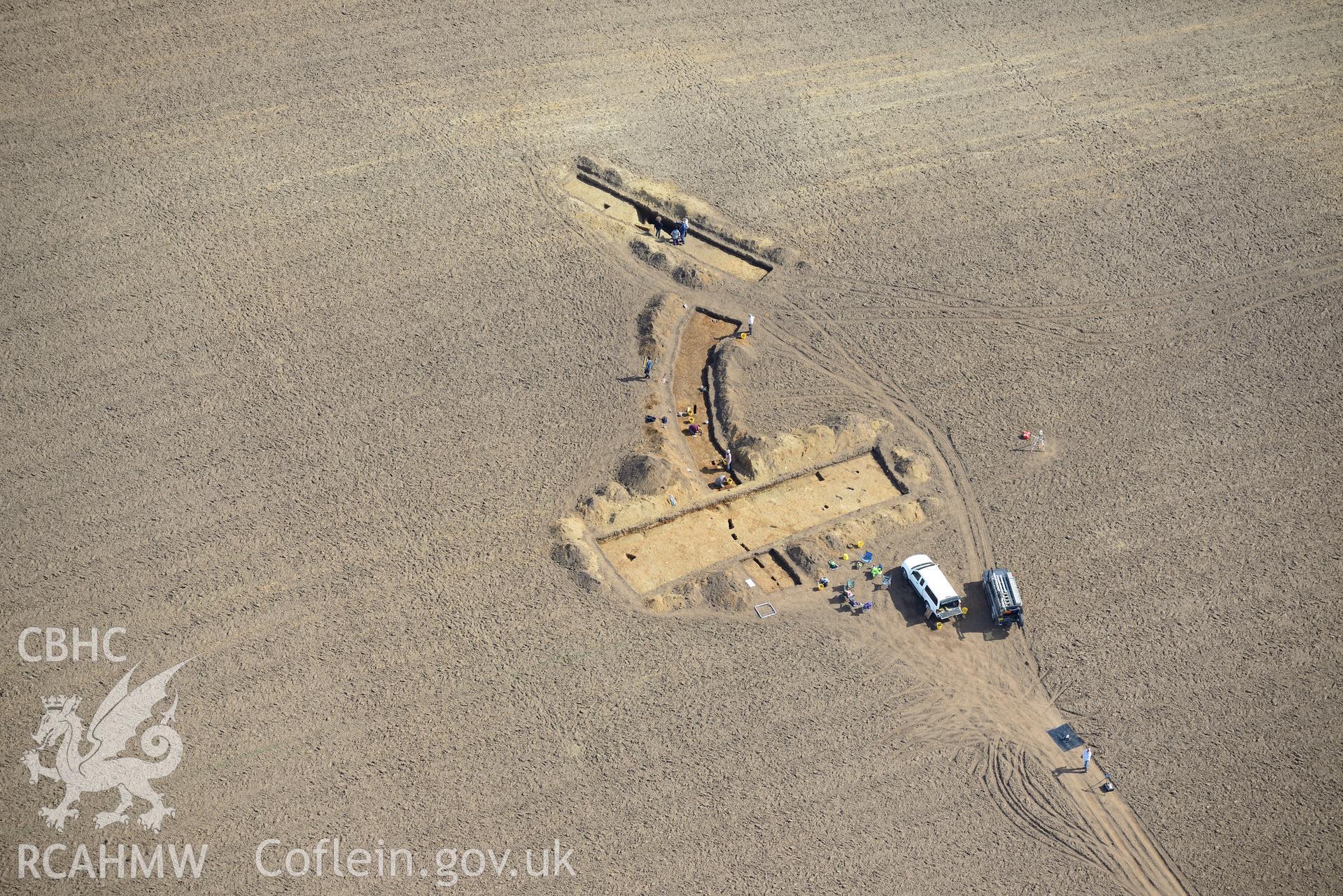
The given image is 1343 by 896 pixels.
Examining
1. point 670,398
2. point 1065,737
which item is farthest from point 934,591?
point 670,398

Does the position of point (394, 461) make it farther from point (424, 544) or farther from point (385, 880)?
point (385, 880)

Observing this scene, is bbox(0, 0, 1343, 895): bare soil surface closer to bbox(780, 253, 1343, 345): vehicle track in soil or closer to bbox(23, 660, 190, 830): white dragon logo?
bbox(780, 253, 1343, 345): vehicle track in soil

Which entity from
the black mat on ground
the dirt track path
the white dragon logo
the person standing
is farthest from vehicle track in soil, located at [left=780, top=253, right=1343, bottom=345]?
the white dragon logo

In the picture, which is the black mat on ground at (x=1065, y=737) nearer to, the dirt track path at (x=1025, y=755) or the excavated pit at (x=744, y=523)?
the dirt track path at (x=1025, y=755)

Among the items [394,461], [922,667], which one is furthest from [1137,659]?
[394,461]

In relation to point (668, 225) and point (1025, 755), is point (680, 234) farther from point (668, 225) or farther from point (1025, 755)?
point (1025, 755)
